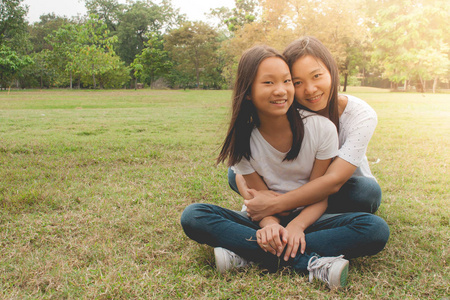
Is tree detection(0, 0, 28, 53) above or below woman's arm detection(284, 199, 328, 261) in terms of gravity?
above

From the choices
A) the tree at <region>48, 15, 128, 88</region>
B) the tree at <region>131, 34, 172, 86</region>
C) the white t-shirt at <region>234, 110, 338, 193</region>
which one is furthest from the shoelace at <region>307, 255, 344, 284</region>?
the tree at <region>131, 34, 172, 86</region>

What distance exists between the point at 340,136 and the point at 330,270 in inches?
37.7

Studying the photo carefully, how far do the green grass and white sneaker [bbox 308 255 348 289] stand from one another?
0.14 ft

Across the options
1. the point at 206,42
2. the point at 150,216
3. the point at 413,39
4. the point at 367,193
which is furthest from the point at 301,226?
the point at 206,42

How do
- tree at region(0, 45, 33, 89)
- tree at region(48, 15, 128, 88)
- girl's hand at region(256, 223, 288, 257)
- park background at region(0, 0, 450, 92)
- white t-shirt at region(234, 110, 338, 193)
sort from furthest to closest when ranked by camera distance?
tree at region(0, 45, 33, 89) < tree at region(48, 15, 128, 88) < park background at region(0, 0, 450, 92) < white t-shirt at region(234, 110, 338, 193) < girl's hand at region(256, 223, 288, 257)

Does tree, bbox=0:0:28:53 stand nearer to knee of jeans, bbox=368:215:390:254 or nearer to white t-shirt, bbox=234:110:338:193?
white t-shirt, bbox=234:110:338:193

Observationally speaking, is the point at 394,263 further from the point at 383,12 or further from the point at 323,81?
the point at 383,12

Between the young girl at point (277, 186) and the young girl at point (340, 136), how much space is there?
0.26 feet

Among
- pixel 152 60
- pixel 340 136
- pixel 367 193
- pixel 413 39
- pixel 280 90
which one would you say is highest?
pixel 413 39

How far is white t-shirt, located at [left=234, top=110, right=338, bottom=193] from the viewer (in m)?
2.07

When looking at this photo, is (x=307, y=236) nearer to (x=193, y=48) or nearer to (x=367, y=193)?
(x=367, y=193)

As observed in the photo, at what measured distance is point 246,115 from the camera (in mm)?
2141

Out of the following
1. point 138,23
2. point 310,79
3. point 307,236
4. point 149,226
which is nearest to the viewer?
point 307,236

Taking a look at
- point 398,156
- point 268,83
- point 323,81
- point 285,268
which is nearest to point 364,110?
point 323,81
